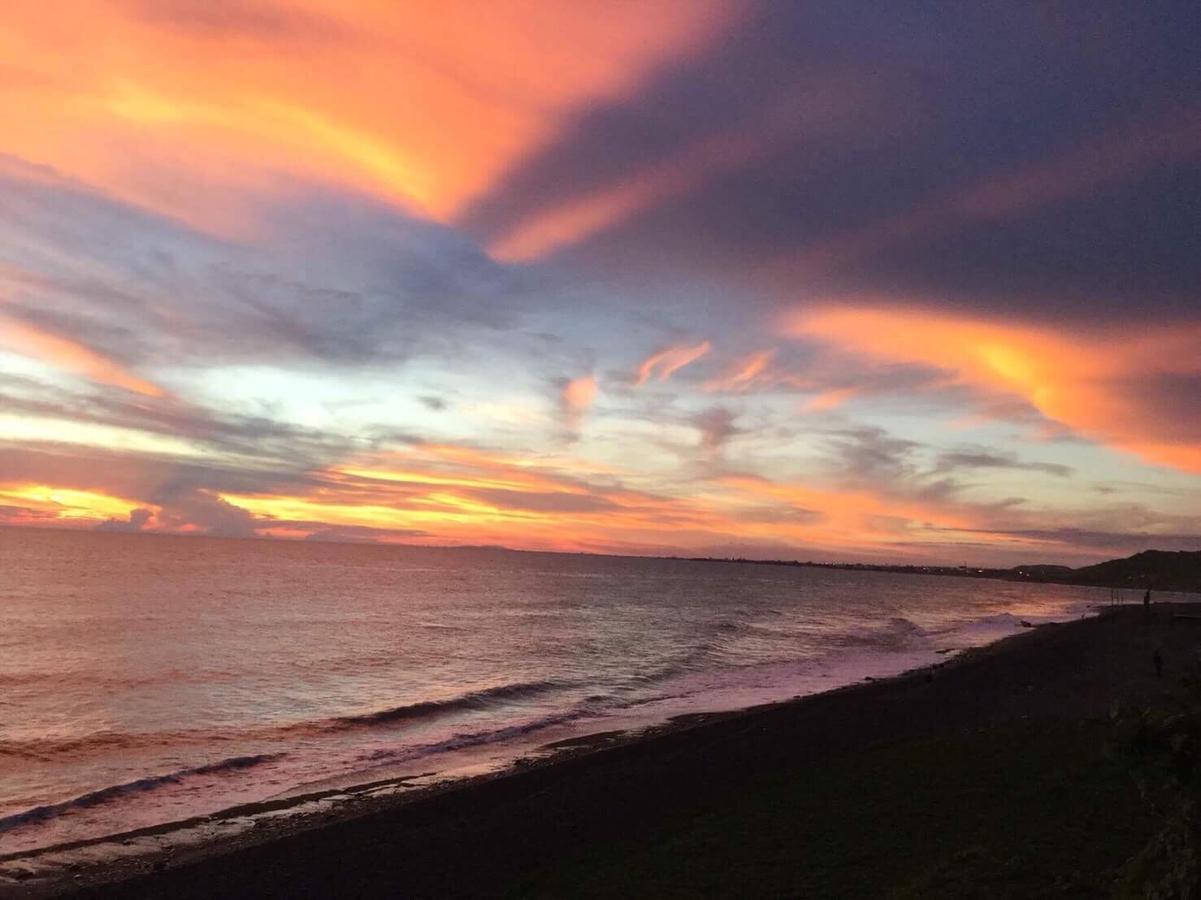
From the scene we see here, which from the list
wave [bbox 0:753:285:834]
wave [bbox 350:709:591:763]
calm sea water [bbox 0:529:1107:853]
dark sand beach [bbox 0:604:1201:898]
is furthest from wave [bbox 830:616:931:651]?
wave [bbox 0:753:285:834]

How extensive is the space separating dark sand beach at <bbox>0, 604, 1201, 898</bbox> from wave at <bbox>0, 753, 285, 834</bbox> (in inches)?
174

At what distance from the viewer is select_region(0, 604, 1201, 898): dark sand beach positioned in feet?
35.9

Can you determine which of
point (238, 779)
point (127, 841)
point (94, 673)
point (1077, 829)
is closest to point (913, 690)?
point (1077, 829)

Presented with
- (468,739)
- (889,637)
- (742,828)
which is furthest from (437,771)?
(889,637)

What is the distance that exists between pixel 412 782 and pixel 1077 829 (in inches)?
582

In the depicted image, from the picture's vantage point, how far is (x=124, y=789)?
19.4m

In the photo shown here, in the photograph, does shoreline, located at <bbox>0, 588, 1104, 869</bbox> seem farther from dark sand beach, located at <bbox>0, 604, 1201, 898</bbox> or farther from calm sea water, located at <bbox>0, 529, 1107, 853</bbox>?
dark sand beach, located at <bbox>0, 604, 1201, 898</bbox>

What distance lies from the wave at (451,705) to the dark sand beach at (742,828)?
9.61 m

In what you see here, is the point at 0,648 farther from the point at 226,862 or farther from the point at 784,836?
the point at 784,836

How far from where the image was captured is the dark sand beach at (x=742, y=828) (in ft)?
35.9

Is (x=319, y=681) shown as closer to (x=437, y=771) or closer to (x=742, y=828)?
(x=437, y=771)

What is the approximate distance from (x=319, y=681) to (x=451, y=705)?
343 inches

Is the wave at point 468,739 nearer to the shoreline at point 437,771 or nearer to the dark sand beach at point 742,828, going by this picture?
the shoreline at point 437,771

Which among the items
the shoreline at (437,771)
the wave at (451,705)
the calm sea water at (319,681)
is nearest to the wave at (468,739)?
the calm sea water at (319,681)
